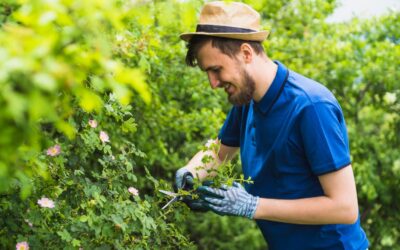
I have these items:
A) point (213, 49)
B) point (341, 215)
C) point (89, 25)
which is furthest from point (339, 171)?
point (89, 25)

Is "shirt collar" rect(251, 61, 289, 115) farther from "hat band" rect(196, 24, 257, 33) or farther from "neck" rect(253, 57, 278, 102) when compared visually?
"hat band" rect(196, 24, 257, 33)

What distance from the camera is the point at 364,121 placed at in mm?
5805

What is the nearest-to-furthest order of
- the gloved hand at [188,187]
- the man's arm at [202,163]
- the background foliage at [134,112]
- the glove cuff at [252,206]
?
the background foliage at [134,112]
the glove cuff at [252,206]
the gloved hand at [188,187]
the man's arm at [202,163]

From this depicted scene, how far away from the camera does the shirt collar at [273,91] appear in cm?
260

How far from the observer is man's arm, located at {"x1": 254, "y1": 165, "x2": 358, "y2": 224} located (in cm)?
236

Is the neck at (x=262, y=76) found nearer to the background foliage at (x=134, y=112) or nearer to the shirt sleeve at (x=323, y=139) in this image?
the shirt sleeve at (x=323, y=139)

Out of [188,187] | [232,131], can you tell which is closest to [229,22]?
[232,131]

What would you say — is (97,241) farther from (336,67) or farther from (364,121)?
(364,121)

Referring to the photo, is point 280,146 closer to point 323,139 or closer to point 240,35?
point 323,139

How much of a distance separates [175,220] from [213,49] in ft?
2.63

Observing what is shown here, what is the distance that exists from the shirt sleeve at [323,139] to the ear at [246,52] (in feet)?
1.11

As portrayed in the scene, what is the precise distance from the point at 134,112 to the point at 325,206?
75.5 inches

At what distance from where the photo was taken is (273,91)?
261cm

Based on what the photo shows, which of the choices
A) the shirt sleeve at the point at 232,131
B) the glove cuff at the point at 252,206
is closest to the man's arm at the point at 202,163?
the shirt sleeve at the point at 232,131
